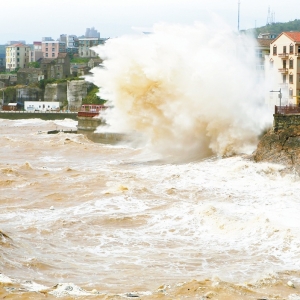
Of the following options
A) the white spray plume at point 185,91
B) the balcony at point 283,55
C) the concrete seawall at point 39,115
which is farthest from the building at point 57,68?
the white spray plume at point 185,91

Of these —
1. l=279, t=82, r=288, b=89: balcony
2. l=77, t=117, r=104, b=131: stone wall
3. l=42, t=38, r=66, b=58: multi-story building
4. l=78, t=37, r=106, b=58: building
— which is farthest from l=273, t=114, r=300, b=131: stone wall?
l=42, t=38, r=66, b=58: multi-story building

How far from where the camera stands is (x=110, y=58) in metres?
33.0

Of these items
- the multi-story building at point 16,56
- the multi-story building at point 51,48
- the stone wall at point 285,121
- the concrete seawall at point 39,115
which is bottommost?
the concrete seawall at point 39,115

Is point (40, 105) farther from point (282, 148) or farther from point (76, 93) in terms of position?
point (282, 148)

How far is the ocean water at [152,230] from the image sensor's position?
13631 mm

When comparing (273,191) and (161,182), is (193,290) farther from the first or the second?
(161,182)

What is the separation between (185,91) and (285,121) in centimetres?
665

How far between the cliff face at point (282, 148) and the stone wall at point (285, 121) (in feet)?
0.53

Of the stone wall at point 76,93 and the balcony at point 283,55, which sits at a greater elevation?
the balcony at point 283,55

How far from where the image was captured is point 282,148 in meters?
25.8

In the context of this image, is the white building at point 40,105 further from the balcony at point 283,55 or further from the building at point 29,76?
the balcony at point 283,55

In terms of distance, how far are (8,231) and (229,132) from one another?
14821mm

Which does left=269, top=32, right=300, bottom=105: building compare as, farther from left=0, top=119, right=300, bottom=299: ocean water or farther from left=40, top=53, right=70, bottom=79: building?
left=40, top=53, right=70, bottom=79: building

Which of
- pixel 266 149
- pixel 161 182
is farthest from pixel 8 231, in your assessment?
pixel 266 149
